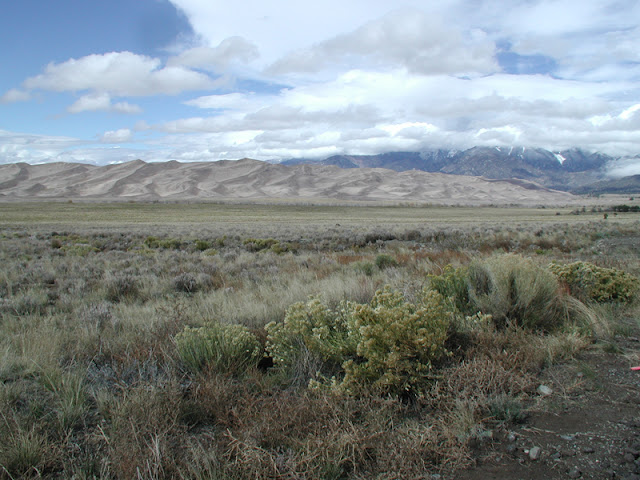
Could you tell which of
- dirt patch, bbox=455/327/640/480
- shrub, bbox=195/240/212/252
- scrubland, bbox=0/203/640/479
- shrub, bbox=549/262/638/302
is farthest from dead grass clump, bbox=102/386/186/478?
shrub, bbox=195/240/212/252

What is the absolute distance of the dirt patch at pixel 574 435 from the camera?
8.54 feet

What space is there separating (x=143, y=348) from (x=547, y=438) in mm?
3770

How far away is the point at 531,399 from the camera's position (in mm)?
3375

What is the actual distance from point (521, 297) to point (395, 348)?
237cm

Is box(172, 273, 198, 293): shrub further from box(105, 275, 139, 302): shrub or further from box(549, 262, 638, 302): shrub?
box(549, 262, 638, 302): shrub

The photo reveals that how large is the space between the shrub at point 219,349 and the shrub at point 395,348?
1.13 metres

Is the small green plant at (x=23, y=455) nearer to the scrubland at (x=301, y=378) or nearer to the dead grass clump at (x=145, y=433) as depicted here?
the scrubland at (x=301, y=378)

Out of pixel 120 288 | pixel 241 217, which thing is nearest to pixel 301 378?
pixel 120 288

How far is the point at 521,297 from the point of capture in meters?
5.04

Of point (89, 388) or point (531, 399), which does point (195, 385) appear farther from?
point (531, 399)

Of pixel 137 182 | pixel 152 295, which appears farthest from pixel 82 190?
pixel 152 295

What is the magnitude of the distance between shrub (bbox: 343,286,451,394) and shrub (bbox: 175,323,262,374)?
44.7 inches

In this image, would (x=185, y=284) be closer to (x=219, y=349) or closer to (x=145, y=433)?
(x=219, y=349)

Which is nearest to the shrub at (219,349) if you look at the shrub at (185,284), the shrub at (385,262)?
the shrub at (185,284)
